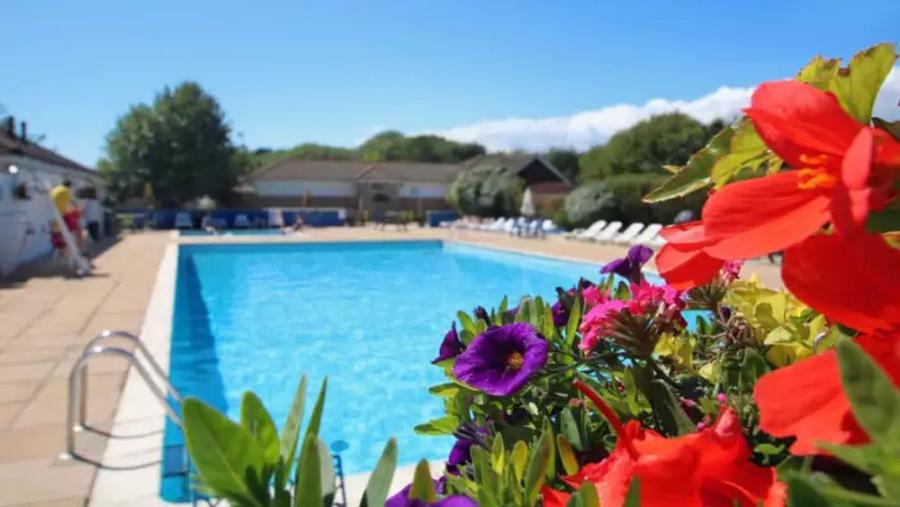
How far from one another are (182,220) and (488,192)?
1536 centimetres

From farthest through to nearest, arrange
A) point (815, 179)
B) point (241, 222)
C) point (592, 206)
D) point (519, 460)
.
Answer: point (241, 222) < point (592, 206) < point (519, 460) < point (815, 179)

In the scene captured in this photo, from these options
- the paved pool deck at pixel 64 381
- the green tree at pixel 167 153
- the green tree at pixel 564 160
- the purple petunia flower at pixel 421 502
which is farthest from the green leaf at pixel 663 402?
the green tree at pixel 564 160

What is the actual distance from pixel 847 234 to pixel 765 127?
129 millimetres

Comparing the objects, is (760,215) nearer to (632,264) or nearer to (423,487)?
(423,487)

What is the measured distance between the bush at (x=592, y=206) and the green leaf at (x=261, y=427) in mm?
27415

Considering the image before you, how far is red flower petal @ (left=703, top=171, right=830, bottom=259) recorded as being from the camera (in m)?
0.48

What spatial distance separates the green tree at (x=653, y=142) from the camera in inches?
1620

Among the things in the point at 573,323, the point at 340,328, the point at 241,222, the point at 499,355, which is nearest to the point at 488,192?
the point at 241,222

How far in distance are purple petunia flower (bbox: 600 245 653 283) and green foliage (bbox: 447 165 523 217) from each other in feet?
110

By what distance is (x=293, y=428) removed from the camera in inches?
22.8

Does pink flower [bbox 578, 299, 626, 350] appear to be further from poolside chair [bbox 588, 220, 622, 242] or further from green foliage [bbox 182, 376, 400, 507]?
poolside chair [bbox 588, 220, 622, 242]

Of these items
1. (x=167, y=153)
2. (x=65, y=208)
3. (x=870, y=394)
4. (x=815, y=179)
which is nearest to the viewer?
(x=870, y=394)

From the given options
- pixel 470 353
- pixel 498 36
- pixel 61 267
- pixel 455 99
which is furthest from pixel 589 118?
pixel 470 353

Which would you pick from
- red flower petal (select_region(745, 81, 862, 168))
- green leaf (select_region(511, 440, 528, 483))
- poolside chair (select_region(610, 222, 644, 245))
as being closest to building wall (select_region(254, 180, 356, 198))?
poolside chair (select_region(610, 222, 644, 245))
